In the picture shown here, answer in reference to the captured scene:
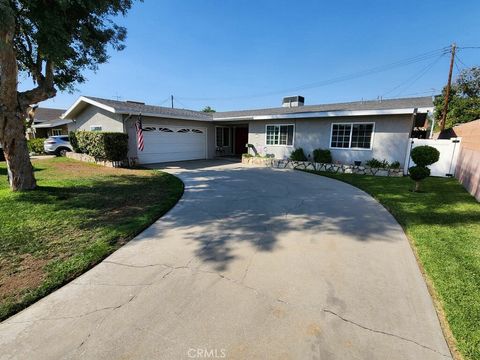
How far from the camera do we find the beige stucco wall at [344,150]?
1041 centimetres

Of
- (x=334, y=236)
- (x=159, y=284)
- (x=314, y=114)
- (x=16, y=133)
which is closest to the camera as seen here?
(x=159, y=284)

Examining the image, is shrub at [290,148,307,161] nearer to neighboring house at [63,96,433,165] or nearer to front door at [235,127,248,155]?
neighboring house at [63,96,433,165]

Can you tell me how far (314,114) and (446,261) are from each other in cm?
945

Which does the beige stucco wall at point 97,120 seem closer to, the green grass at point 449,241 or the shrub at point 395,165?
the green grass at point 449,241

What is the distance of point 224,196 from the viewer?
269 inches

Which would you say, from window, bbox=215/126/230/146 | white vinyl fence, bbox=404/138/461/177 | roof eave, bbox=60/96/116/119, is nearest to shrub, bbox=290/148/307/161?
white vinyl fence, bbox=404/138/461/177

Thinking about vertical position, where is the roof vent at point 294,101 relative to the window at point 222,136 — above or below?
above

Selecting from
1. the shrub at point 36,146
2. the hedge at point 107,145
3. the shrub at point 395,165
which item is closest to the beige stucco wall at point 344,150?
the shrub at point 395,165

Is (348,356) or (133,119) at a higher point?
(133,119)

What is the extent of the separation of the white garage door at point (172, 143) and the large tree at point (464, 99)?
23.5 meters

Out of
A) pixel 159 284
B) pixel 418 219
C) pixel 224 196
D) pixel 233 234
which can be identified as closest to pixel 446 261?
pixel 418 219

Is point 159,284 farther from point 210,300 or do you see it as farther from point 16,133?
point 16,133

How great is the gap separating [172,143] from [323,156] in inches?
326

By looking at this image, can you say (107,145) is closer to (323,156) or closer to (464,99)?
(323,156)
